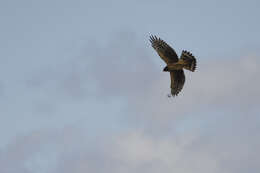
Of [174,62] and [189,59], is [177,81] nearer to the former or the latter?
[174,62]

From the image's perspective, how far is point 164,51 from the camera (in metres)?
49.7

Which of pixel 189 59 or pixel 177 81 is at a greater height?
pixel 177 81

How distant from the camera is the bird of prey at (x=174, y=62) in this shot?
4681 cm

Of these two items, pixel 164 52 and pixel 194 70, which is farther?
pixel 164 52

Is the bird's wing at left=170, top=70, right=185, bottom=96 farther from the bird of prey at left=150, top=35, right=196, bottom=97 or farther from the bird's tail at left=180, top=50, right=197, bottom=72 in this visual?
the bird's tail at left=180, top=50, right=197, bottom=72

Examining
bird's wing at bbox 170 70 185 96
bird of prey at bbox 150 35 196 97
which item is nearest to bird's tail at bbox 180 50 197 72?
bird of prey at bbox 150 35 196 97

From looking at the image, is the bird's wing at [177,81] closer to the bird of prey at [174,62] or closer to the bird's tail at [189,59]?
the bird of prey at [174,62]

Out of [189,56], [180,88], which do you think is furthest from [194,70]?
[180,88]

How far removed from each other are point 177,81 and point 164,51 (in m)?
2.82

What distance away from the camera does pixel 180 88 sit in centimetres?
5059

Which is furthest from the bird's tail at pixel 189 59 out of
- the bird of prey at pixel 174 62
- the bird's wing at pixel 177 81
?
the bird's wing at pixel 177 81

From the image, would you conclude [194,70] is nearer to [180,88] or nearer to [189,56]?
[189,56]

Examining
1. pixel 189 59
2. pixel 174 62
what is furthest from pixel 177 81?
pixel 189 59

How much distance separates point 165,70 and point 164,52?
4.72 feet
